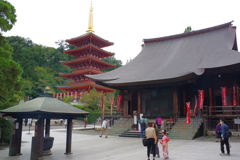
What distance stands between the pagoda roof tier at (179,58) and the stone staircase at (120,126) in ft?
10.7

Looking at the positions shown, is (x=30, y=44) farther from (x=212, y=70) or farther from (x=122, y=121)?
(x=212, y=70)

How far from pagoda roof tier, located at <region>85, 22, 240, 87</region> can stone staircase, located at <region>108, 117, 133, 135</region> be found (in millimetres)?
3276

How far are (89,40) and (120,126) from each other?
30.3 m

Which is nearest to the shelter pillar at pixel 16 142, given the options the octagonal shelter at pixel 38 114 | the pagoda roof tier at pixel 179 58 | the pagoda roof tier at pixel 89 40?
the octagonal shelter at pixel 38 114

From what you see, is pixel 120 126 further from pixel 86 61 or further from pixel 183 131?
pixel 86 61

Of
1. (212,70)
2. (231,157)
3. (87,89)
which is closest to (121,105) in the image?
(212,70)

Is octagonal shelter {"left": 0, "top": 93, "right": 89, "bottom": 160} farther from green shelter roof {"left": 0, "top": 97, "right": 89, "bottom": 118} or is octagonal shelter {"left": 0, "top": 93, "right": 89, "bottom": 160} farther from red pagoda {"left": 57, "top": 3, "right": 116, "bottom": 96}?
red pagoda {"left": 57, "top": 3, "right": 116, "bottom": 96}

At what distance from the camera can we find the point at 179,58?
22766 mm

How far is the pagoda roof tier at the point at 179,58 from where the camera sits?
18484 millimetres

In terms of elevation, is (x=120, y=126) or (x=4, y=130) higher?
(x=4, y=130)

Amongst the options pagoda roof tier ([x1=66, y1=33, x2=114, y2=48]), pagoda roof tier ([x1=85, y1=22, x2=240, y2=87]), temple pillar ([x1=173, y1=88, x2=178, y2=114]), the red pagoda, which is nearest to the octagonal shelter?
pagoda roof tier ([x1=85, y1=22, x2=240, y2=87])

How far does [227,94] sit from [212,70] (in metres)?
2.45

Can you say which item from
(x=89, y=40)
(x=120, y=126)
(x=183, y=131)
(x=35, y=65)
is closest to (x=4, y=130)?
(x=120, y=126)

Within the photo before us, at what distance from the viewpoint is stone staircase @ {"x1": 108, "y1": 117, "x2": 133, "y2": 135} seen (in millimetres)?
18781
